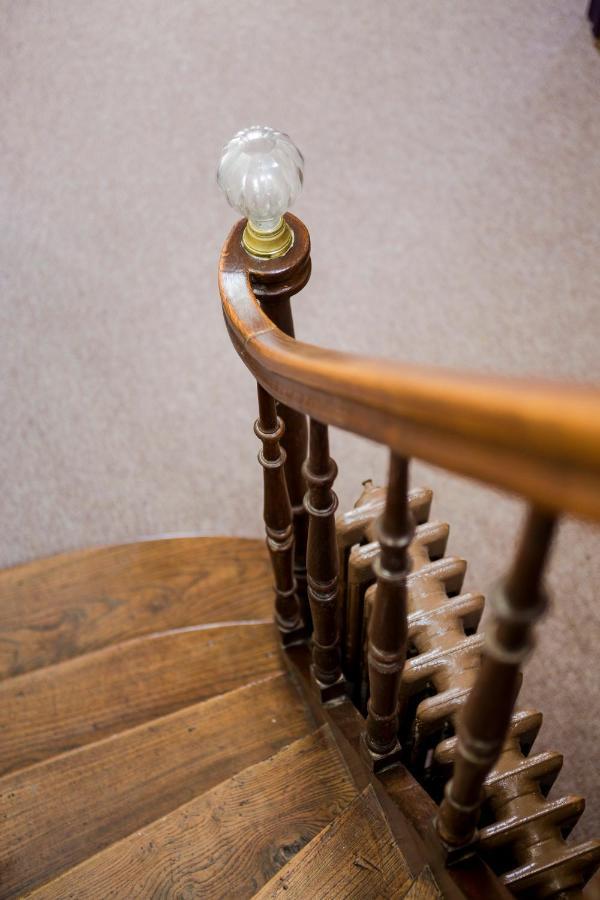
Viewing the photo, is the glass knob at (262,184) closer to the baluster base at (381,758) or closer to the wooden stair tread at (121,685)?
the baluster base at (381,758)

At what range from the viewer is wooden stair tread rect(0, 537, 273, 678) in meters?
1.96

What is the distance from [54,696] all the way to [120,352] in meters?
1.30

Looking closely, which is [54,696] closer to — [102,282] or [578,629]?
[578,629]

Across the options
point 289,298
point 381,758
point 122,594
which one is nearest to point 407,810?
point 381,758

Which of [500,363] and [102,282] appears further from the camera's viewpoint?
[102,282]

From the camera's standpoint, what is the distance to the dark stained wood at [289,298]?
3.76 feet

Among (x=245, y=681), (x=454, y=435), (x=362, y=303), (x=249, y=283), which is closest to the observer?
(x=454, y=435)

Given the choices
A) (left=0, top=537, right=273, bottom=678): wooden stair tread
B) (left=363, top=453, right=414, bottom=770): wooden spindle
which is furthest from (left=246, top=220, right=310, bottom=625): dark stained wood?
(left=0, top=537, right=273, bottom=678): wooden stair tread

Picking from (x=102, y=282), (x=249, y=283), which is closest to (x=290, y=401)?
(x=249, y=283)

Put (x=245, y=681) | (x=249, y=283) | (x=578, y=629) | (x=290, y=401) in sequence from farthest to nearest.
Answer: (x=578, y=629) → (x=245, y=681) → (x=249, y=283) → (x=290, y=401)

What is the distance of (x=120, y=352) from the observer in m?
2.73

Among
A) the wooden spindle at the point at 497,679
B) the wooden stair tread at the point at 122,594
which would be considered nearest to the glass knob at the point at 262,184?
the wooden spindle at the point at 497,679

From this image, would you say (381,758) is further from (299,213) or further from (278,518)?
(299,213)

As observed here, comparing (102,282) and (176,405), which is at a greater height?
(102,282)
